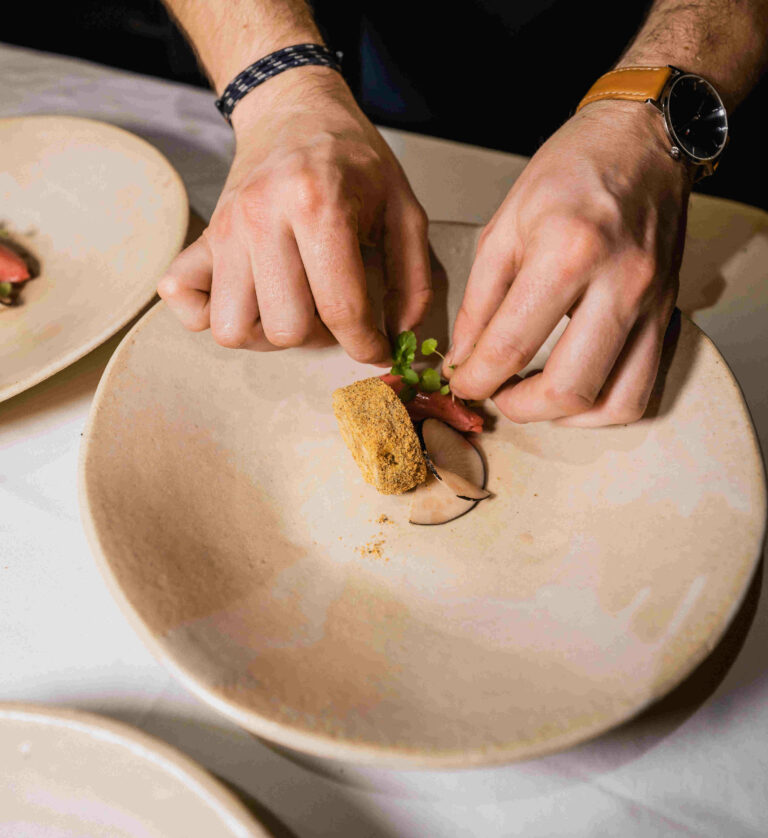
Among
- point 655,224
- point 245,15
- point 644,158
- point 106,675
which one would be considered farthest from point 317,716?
point 245,15

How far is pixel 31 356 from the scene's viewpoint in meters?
1.17

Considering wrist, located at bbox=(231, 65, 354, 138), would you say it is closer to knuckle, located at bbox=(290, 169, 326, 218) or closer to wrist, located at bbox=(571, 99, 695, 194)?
knuckle, located at bbox=(290, 169, 326, 218)

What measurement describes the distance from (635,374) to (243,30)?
3.73 feet

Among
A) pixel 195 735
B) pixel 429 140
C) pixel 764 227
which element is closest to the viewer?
pixel 195 735

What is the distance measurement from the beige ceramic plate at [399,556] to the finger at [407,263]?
0.53ft

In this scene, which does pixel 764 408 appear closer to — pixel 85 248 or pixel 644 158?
pixel 644 158

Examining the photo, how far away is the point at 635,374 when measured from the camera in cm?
87

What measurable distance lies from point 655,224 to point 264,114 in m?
0.75

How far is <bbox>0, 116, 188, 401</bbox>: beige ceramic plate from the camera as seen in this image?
1.16m

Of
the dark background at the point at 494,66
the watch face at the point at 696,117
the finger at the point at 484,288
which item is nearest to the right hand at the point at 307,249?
the finger at the point at 484,288

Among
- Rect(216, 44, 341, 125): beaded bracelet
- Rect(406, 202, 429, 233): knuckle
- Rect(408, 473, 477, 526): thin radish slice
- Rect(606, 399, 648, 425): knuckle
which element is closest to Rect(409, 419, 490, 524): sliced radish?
Rect(408, 473, 477, 526): thin radish slice

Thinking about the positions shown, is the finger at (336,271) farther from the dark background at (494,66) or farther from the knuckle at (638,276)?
the dark background at (494,66)

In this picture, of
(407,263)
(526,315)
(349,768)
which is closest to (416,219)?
(407,263)

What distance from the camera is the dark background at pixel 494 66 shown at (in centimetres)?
171
